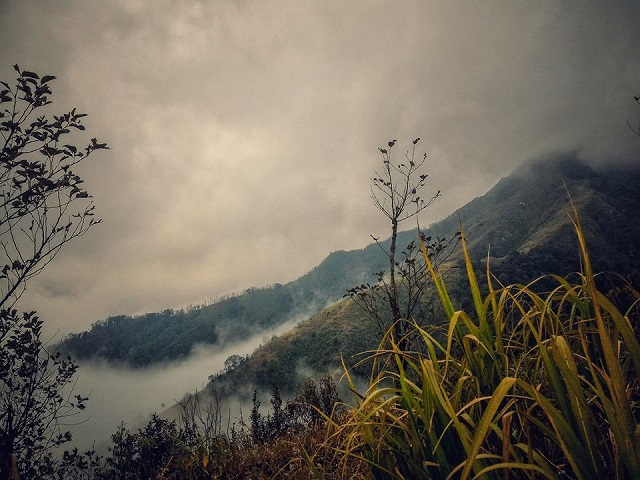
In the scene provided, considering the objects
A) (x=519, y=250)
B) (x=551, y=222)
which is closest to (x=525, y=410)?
(x=519, y=250)

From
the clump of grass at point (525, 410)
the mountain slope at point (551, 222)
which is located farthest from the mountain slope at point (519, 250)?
the clump of grass at point (525, 410)

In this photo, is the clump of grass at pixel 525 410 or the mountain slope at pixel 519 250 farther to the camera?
the mountain slope at pixel 519 250

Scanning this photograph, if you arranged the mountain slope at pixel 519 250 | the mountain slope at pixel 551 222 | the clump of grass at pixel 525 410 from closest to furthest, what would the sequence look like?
the clump of grass at pixel 525 410 → the mountain slope at pixel 519 250 → the mountain slope at pixel 551 222

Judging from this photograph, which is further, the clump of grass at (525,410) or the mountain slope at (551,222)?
the mountain slope at (551,222)

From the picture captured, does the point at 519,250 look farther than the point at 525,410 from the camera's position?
Yes

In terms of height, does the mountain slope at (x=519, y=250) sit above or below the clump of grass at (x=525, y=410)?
below

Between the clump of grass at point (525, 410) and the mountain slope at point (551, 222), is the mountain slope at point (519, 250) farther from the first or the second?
the clump of grass at point (525, 410)

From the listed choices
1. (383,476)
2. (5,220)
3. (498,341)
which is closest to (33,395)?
(5,220)

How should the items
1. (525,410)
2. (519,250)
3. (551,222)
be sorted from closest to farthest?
(525,410)
(519,250)
(551,222)

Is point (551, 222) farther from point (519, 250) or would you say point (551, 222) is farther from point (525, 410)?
point (525, 410)

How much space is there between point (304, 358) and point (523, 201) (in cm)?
12602

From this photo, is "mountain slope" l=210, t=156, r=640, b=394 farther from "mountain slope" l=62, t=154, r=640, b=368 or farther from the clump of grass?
the clump of grass

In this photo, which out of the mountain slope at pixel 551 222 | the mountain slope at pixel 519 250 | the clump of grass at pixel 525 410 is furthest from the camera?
the mountain slope at pixel 551 222

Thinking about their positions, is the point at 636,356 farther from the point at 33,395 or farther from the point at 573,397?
the point at 33,395
